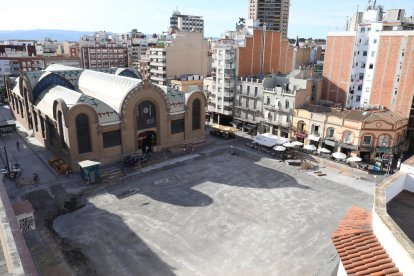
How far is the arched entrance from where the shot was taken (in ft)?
174

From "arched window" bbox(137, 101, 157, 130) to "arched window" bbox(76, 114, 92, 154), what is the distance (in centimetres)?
835

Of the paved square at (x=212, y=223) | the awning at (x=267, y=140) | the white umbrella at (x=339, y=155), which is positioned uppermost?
the awning at (x=267, y=140)

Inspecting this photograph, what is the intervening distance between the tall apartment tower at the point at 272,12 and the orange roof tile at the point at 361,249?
176909 millimetres

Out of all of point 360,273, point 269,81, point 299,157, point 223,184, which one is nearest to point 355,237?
point 360,273

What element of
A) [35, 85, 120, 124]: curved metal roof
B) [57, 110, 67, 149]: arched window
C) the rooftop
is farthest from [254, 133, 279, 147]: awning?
the rooftop

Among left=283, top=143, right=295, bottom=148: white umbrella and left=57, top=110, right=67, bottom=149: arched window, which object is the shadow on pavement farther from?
left=57, top=110, right=67, bottom=149: arched window

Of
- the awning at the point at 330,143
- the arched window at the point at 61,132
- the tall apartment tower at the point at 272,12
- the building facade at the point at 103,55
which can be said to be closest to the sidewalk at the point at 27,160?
the arched window at the point at 61,132

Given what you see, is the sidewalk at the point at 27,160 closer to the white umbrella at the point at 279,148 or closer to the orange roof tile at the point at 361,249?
the white umbrella at the point at 279,148

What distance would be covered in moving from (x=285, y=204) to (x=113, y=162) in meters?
27.0

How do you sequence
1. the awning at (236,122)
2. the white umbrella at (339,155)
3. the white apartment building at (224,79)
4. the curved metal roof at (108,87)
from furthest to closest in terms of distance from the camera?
the awning at (236,122) → the white apartment building at (224,79) → the curved metal roof at (108,87) → the white umbrella at (339,155)

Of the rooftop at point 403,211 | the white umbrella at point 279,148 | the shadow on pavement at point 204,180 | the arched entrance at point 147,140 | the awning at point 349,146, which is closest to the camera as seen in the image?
the rooftop at point 403,211

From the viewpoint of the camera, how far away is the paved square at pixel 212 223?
2706cm

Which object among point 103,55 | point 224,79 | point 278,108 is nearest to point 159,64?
point 224,79

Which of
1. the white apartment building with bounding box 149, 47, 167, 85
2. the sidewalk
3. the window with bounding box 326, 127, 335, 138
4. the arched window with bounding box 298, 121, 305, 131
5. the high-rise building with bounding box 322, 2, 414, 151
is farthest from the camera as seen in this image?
the white apartment building with bounding box 149, 47, 167, 85
